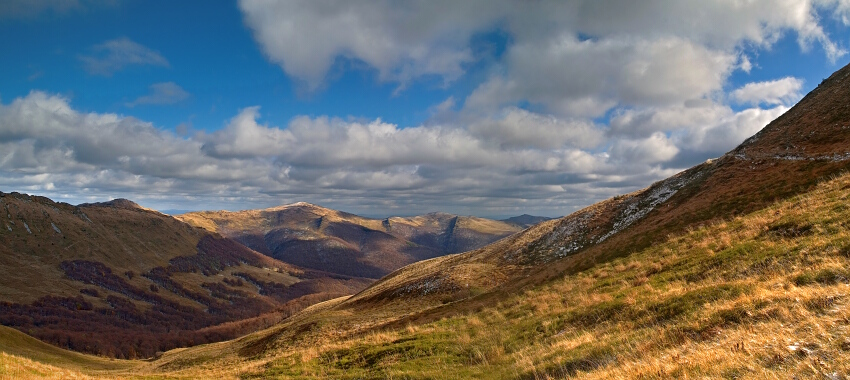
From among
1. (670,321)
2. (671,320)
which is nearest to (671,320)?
(671,320)

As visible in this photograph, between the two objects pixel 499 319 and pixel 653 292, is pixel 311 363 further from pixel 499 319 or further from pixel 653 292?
pixel 653 292

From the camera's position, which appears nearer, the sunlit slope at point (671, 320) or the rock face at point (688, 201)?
the sunlit slope at point (671, 320)

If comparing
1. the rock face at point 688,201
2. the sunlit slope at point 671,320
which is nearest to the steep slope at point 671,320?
the sunlit slope at point 671,320

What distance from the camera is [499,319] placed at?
28297 mm

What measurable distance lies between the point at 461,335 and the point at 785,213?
24.9 meters

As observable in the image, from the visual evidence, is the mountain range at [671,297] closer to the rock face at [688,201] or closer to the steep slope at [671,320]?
the steep slope at [671,320]

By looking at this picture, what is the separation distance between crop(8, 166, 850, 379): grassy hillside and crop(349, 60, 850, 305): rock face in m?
4.84

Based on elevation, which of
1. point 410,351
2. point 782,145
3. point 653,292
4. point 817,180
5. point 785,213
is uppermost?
point 782,145

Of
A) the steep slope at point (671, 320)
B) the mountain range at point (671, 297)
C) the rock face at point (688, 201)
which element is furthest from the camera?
the rock face at point (688, 201)

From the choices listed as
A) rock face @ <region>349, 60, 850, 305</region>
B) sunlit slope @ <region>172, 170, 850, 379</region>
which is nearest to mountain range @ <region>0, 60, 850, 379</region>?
sunlit slope @ <region>172, 170, 850, 379</region>

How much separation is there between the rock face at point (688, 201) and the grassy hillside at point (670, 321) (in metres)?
4.84

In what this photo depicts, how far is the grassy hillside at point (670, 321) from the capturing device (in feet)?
30.3

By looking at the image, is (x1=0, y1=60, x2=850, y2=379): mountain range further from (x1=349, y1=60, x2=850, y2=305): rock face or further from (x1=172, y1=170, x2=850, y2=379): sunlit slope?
(x1=349, y1=60, x2=850, y2=305): rock face

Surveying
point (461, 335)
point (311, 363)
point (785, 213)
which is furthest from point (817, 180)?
point (311, 363)
